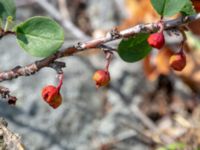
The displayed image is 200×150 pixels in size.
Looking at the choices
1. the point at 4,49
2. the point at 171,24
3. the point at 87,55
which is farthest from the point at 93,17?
the point at 171,24

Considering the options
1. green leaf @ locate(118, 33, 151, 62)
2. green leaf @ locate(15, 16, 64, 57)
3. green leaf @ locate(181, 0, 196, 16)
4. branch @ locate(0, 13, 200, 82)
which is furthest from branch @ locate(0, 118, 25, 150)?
green leaf @ locate(181, 0, 196, 16)

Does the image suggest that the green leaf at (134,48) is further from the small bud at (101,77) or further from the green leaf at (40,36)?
the green leaf at (40,36)

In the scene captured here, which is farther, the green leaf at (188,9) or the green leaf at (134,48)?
the green leaf at (134,48)

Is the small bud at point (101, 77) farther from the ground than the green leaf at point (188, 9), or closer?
closer

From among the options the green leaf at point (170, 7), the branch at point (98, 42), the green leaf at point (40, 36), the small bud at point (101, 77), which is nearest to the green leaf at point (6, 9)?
the green leaf at point (40, 36)

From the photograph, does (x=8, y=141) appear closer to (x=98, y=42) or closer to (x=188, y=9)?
(x=98, y=42)

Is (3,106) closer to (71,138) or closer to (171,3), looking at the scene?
(71,138)

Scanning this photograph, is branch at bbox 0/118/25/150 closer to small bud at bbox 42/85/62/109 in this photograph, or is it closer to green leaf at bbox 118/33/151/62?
small bud at bbox 42/85/62/109
